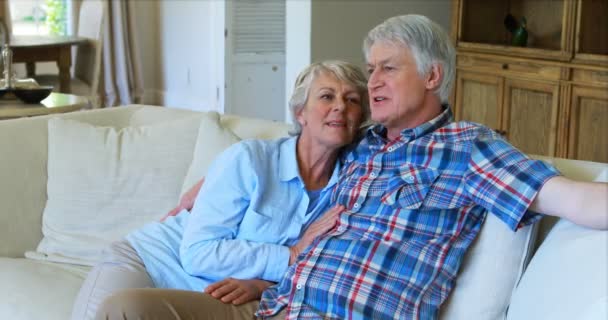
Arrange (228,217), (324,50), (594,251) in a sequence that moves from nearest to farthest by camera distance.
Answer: (594,251)
(228,217)
(324,50)

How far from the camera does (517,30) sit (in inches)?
199

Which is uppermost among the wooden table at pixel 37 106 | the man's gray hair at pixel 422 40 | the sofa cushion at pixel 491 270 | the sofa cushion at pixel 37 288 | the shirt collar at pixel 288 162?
the man's gray hair at pixel 422 40

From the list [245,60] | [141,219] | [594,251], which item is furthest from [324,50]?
[594,251]

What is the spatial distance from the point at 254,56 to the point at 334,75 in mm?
4313

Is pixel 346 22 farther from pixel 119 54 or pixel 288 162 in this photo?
pixel 288 162

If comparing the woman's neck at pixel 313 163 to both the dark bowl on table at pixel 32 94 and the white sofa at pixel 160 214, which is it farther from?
the dark bowl on table at pixel 32 94

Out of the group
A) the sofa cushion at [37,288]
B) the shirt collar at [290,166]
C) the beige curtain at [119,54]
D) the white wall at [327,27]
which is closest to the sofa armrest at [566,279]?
the shirt collar at [290,166]

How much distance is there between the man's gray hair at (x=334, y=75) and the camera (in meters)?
2.28

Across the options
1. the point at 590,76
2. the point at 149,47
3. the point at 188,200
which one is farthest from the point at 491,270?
the point at 149,47

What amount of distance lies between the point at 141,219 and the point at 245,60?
3885 mm

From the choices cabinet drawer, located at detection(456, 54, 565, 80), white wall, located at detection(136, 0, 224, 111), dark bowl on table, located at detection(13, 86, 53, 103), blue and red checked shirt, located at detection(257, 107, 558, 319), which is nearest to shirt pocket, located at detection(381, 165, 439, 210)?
blue and red checked shirt, located at detection(257, 107, 558, 319)

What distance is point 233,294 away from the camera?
2107 millimetres

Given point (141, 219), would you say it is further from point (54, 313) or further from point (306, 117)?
point (306, 117)

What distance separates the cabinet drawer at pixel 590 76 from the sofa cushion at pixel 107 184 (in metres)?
2.23
